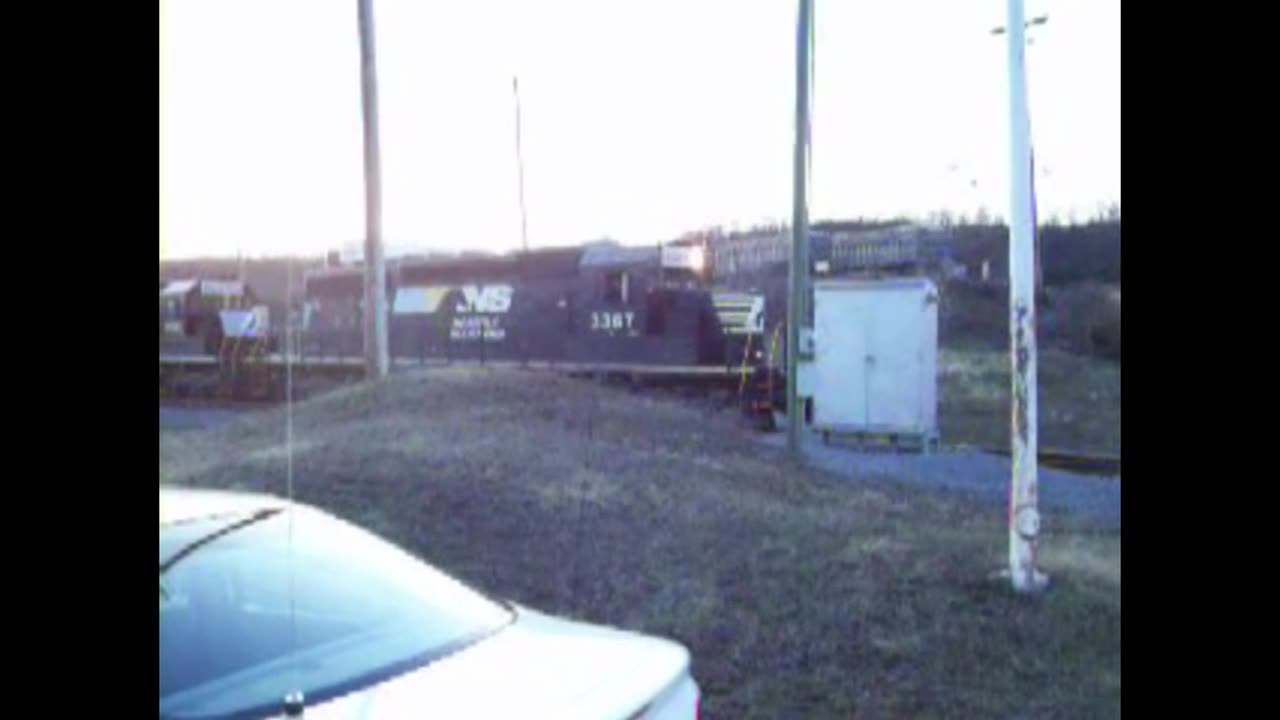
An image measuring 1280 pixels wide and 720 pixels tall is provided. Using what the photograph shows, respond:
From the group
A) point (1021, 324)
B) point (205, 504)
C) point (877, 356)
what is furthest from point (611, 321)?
point (205, 504)

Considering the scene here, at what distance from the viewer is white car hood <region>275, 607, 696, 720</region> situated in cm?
218

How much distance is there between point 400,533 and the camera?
24.2 ft

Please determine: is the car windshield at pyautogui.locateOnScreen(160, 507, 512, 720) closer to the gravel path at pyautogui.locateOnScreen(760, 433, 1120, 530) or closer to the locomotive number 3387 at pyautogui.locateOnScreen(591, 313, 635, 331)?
the gravel path at pyautogui.locateOnScreen(760, 433, 1120, 530)

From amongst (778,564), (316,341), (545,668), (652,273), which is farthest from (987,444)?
(545,668)

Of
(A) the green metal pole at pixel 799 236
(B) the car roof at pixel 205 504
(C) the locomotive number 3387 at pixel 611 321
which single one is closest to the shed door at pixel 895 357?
(A) the green metal pole at pixel 799 236

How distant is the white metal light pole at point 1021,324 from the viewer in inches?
235

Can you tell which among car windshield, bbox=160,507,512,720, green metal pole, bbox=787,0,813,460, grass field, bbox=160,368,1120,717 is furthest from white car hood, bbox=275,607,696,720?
green metal pole, bbox=787,0,813,460

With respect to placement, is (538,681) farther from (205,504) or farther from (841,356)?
(841,356)

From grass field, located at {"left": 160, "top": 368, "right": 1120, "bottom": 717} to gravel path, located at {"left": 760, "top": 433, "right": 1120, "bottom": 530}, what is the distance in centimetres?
78

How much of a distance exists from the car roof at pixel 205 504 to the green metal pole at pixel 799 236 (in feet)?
32.1

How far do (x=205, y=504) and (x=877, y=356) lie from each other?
40.1ft
